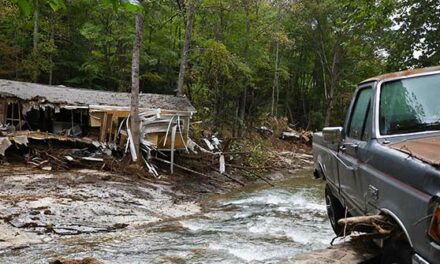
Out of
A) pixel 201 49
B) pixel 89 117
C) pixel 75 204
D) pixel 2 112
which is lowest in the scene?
pixel 75 204

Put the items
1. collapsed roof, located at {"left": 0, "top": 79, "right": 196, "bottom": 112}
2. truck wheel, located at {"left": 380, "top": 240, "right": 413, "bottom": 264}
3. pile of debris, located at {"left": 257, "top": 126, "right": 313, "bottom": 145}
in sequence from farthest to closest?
pile of debris, located at {"left": 257, "top": 126, "right": 313, "bottom": 145} < collapsed roof, located at {"left": 0, "top": 79, "right": 196, "bottom": 112} < truck wheel, located at {"left": 380, "top": 240, "right": 413, "bottom": 264}

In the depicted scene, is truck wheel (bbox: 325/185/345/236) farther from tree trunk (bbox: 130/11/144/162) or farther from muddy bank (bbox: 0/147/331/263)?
tree trunk (bbox: 130/11/144/162)

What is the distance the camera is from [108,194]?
46.0 feet

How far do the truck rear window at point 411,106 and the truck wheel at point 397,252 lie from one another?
1087 mm

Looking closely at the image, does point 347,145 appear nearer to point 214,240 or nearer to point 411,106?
point 411,106

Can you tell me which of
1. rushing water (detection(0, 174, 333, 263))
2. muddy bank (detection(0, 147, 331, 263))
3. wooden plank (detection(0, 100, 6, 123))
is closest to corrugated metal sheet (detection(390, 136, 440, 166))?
rushing water (detection(0, 174, 333, 263))

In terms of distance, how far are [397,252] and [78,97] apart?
1935 cm

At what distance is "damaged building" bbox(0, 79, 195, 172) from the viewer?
1927 centimetres

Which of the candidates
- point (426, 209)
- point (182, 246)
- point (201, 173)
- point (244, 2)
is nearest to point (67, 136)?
point (201, 173)

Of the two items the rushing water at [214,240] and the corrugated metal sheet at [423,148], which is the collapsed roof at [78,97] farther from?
the corrugated metal sheet at [423,148]

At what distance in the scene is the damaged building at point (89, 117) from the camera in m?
19.3

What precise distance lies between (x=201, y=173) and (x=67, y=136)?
5.90 m

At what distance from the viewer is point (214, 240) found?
9.98 m

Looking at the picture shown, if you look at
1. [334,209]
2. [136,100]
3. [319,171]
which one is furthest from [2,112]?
[334,209]
